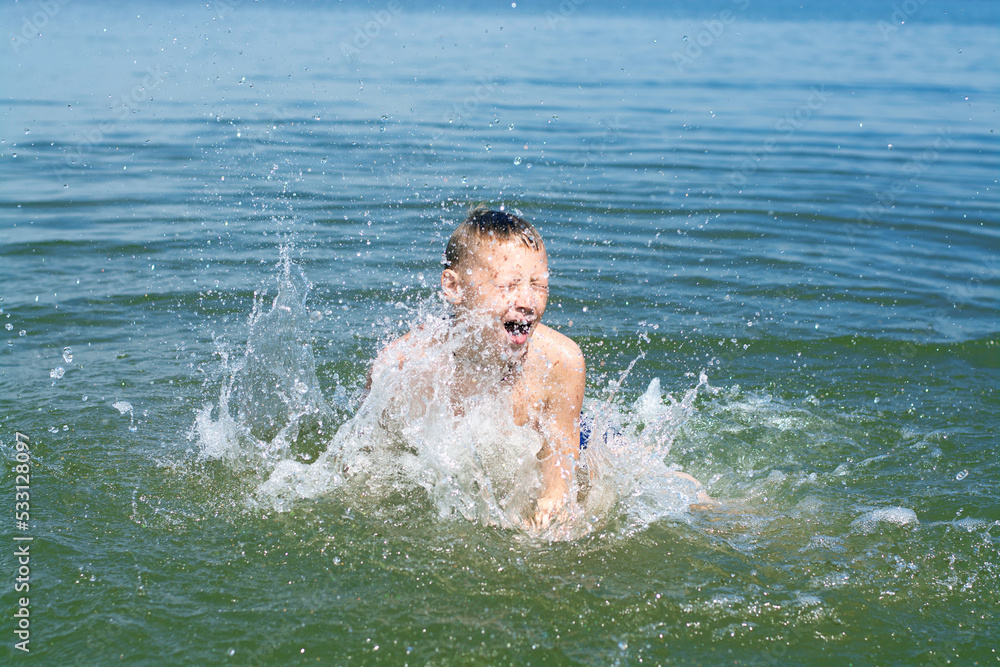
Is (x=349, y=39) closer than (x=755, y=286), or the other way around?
(x=755, y=286)

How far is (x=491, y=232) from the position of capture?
12.7 ft

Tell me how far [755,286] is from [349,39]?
19340 mm

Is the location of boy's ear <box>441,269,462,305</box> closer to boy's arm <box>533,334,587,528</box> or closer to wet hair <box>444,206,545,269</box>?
wet hair <box>444,206,545,269</box>

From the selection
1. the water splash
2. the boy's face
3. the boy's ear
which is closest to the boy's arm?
the boy's face

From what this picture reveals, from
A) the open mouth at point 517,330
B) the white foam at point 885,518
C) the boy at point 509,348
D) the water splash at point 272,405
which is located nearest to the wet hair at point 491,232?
the boy at point 509,348

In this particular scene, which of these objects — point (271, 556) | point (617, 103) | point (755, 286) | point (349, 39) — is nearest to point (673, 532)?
point (271, 556)

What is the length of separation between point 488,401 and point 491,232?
805 mm

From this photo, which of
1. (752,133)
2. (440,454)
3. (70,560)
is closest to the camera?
(70,560)

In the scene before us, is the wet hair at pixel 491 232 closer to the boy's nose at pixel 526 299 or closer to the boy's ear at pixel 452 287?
the boy's ear at pixel 452 287

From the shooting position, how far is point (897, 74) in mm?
20719

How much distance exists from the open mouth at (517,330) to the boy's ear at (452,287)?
266 millimetres

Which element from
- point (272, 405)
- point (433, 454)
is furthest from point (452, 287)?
point (272, 405)

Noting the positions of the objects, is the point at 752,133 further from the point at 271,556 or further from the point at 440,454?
the point at 271,556

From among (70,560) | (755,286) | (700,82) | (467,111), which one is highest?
(700,82)
